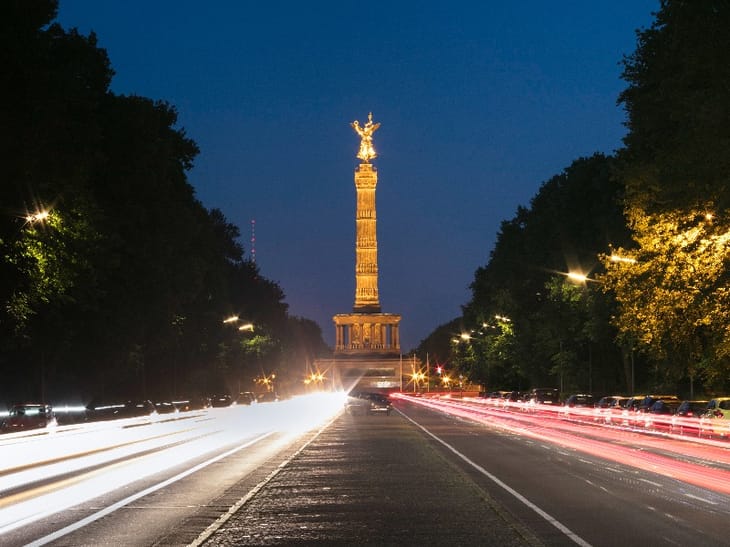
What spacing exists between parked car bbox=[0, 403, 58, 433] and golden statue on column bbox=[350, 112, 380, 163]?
147m

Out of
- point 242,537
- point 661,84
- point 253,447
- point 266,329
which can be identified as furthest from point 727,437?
point 266,329

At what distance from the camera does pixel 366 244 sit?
7318 inches

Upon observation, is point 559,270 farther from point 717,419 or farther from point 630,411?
point 717,419

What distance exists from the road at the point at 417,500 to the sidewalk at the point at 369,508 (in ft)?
0.08

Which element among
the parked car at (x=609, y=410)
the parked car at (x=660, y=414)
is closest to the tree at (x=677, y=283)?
the parked car at (x=660, y=414)

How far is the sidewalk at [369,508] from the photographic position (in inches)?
582

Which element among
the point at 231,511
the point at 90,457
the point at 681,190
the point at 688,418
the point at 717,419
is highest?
the point at 681,190

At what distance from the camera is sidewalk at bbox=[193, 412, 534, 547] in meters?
14.8

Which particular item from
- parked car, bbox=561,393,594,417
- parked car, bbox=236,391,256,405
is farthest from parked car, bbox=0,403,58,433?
parked car, bbox=236,391,256,405

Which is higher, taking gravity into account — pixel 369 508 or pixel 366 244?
pixel 366 244

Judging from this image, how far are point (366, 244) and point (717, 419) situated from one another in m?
143

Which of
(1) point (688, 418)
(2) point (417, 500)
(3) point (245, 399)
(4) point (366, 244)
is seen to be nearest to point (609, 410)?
(1) point (688, 418)

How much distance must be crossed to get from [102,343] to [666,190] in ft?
105

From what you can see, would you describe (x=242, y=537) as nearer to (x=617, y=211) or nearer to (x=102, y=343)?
(x=102, y=343)
